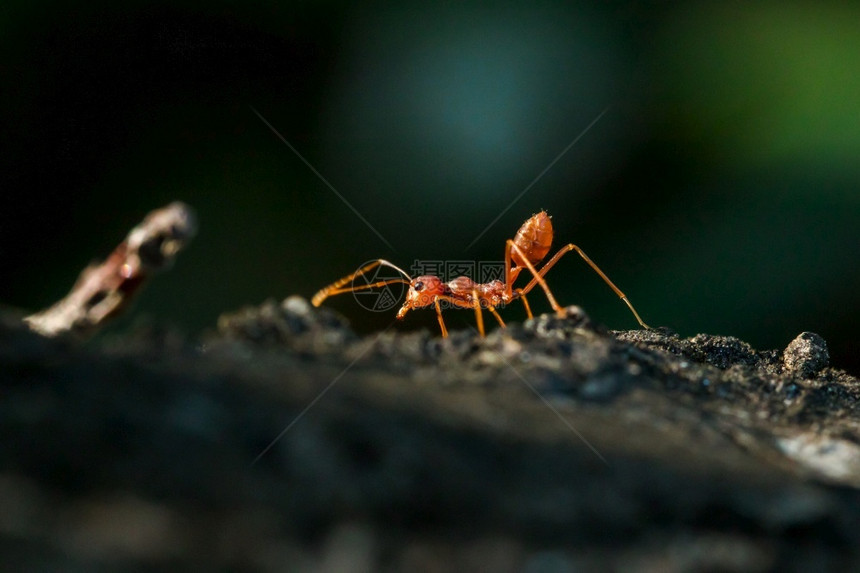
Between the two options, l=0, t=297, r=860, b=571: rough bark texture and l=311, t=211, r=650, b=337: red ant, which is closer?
l=0, t=297, r=860, b=571: rough bark texture

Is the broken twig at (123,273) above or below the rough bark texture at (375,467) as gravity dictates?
above

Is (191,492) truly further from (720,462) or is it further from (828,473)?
(828,473)

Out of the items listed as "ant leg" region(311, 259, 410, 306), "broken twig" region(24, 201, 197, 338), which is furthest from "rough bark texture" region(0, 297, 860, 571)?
"ant leg" region(311, 259, 410, 306)

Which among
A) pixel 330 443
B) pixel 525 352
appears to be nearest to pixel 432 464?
pixel 330 443

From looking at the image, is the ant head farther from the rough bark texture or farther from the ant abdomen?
the rough bark texture

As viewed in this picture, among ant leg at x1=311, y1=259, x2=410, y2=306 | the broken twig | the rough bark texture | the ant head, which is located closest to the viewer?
the rough bark texture

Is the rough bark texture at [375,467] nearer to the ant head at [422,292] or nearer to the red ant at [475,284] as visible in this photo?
the red ant at [475,284]

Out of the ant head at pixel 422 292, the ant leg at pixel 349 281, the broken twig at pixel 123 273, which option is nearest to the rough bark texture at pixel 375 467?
the broken twig at pixel 123 273
